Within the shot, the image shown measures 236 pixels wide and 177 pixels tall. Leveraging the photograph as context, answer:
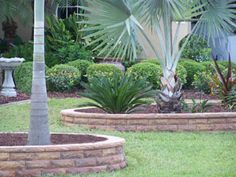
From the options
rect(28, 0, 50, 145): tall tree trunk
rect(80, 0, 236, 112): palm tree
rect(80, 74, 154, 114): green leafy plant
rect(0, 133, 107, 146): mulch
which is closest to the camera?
rect(28, 0, 50, 145): tall tree trunk

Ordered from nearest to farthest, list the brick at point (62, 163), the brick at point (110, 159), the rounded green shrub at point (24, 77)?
the brick at point (62, 163), the brick at point (110, 159), the rounded green shrub at point (24, 77)

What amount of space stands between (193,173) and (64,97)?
9.05m

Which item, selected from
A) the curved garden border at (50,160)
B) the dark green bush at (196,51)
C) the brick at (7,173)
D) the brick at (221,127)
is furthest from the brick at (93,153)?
the dark green bush at (196,51)

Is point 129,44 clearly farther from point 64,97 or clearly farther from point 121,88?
point 64,97

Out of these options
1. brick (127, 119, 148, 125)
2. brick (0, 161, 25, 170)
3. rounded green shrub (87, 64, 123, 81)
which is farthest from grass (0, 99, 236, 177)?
rounded green shrub (87, 64, 123, 81)

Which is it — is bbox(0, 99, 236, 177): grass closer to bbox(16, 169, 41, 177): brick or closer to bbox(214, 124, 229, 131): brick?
bbox(214, 124, 229, 131): brick

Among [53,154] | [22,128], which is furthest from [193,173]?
[22,128]

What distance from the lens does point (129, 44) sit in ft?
39.1

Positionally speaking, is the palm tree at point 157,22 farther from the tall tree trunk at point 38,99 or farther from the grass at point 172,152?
the tall tree trunk at point 38,99

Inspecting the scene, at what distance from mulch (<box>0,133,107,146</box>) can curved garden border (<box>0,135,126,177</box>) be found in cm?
78

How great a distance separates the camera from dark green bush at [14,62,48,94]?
18.0 metres

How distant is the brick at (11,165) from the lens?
27.8 ft

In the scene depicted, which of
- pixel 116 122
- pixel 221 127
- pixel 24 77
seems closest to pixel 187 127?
pixel 221 127

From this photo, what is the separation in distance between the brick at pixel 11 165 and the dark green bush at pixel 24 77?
9408 millimetres
